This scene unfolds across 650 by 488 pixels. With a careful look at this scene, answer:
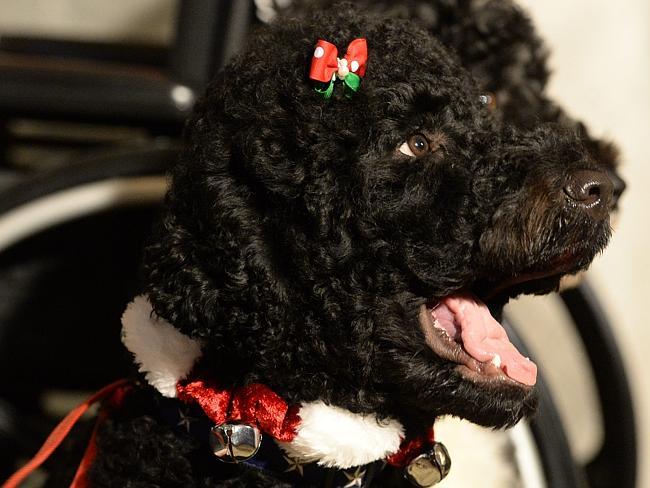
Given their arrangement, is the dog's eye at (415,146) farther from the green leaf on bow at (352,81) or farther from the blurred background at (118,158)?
the blurred background at (118,158)

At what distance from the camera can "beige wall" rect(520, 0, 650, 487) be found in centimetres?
172

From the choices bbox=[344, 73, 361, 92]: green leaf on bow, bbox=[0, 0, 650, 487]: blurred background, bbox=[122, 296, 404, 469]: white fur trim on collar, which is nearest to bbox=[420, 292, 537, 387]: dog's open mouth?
bbox=[122, 296, 404, 469]: white fur trim on collar

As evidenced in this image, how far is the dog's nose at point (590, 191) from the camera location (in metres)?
0.67

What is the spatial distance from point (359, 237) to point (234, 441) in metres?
0.22

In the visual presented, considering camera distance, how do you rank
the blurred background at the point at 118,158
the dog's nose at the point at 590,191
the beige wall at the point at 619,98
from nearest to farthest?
the dog's nose at the point at 590,191, the blurred background at the point at 118,158, the beige wall at the point at 619,98

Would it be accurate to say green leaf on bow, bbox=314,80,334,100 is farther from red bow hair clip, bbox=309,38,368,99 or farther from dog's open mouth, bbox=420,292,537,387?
dog's open mouth, bbox=420,292,537,387

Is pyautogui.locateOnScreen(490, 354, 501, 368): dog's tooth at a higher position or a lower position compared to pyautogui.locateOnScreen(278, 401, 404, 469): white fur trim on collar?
higher

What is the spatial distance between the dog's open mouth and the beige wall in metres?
1.09

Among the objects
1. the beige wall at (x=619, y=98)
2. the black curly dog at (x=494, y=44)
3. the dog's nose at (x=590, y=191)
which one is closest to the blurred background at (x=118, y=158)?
the beige wall at (x=619, y=98)

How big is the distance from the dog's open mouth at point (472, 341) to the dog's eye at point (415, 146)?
0.15 metres

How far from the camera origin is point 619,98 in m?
1.76

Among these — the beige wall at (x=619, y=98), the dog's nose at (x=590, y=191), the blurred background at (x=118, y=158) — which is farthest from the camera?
the beige wall at (x=619, y=98)

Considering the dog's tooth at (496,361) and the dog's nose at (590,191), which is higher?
the dog's nose at (590,191)

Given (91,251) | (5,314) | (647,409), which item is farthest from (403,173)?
(647,409)
